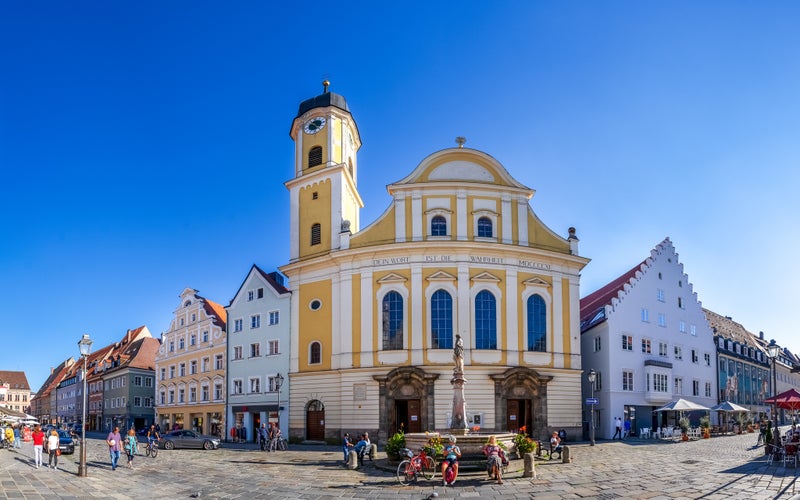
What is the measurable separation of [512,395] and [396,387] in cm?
760

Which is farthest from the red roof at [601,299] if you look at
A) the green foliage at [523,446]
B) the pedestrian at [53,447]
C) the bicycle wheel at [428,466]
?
the pedestrian at [53,447]

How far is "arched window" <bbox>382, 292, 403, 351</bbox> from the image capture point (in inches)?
A: 1687

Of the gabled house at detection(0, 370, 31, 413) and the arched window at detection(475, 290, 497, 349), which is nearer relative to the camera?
the arched window at detection(475, 290, 497, 349)

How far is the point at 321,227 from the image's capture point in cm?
4788

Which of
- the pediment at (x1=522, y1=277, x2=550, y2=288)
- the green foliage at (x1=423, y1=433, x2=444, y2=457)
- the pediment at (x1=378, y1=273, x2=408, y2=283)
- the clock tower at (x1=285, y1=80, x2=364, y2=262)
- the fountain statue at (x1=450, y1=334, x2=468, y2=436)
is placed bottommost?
the green foliage at (x1=423, y1=433, x2=444, y2=457)

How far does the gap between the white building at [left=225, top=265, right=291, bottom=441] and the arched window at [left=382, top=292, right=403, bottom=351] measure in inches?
339

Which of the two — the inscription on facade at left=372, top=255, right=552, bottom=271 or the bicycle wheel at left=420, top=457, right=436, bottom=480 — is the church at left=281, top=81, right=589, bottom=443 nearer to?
the inscription on facade at left=372, top=255, right=552, bottom=271

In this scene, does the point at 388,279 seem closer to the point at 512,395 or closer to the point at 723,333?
the point at 512,395

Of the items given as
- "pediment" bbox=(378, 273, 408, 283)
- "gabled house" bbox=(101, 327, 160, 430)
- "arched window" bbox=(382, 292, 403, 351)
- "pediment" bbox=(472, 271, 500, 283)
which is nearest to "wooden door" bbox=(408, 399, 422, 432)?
"arched window" bbox=(382, 292, 403, 351)

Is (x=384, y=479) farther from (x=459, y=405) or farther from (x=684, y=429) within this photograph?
(x=684, y=429)

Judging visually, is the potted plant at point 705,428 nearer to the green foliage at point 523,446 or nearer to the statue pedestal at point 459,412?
the green foliage at point 523,446

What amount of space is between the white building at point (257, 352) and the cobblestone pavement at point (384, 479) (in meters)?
14.0

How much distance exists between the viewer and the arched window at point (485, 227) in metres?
44.6

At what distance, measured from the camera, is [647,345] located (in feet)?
168
